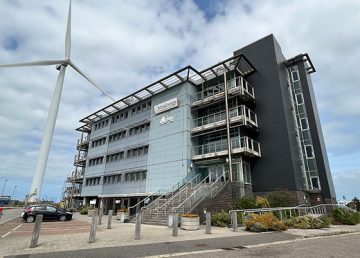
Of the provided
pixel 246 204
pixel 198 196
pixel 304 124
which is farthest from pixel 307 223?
pixel 304 124

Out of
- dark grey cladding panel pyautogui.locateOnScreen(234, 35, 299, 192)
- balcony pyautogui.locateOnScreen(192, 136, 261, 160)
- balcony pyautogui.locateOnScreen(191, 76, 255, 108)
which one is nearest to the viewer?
dark grey cladding panel pyautogui.locateOnScreen(234, 35, 299, 192)

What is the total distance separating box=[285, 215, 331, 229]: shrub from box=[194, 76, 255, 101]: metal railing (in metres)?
13.0

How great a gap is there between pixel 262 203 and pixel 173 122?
44.9ft

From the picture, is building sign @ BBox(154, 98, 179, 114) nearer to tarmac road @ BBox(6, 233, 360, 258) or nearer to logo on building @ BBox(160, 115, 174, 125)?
logo on building @ BBox(160, 115, 174, 125)

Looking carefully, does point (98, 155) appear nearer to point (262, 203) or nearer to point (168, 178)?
point (168, 178)

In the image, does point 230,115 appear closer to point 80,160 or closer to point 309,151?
point 309,151

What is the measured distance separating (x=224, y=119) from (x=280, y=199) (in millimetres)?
9262

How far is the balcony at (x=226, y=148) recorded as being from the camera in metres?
22.7

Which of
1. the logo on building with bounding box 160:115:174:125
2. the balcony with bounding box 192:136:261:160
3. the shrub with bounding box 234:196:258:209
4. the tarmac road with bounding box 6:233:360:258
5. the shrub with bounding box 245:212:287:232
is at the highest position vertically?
the logo on building with bounding box 160:115:174:125

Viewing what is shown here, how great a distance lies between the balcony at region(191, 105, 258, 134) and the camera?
77.3ft

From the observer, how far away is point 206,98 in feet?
88.4

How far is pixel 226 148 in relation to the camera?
24547 millimetres

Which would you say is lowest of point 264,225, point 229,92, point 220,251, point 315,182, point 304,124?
point 220,251

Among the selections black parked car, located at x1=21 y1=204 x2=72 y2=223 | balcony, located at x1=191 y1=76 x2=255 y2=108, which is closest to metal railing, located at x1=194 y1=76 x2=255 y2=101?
balcony, located at x1=191 y1=76 x2=255 y2=108
